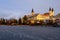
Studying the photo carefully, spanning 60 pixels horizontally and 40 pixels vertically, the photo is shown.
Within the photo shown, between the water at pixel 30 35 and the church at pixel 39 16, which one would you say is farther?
the church at pixel 39 16

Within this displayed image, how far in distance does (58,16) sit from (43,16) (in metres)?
12.8

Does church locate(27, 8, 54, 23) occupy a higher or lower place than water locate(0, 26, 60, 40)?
higher

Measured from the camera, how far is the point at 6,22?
429 ft

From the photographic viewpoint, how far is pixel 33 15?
137m

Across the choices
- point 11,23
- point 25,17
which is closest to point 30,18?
point 25,17

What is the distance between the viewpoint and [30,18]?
13212cm

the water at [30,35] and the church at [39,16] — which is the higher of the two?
the church at [39,16]

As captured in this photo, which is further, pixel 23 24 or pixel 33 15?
pixel 33 15

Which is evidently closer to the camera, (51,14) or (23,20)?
(23,20)

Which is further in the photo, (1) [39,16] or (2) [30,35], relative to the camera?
(1) [39,16]

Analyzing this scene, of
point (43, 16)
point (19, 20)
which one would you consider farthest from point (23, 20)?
point (43, 16)

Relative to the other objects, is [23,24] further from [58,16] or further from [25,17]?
[58,16]

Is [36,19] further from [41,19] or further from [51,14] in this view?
[51,14]

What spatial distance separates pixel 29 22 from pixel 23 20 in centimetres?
529
